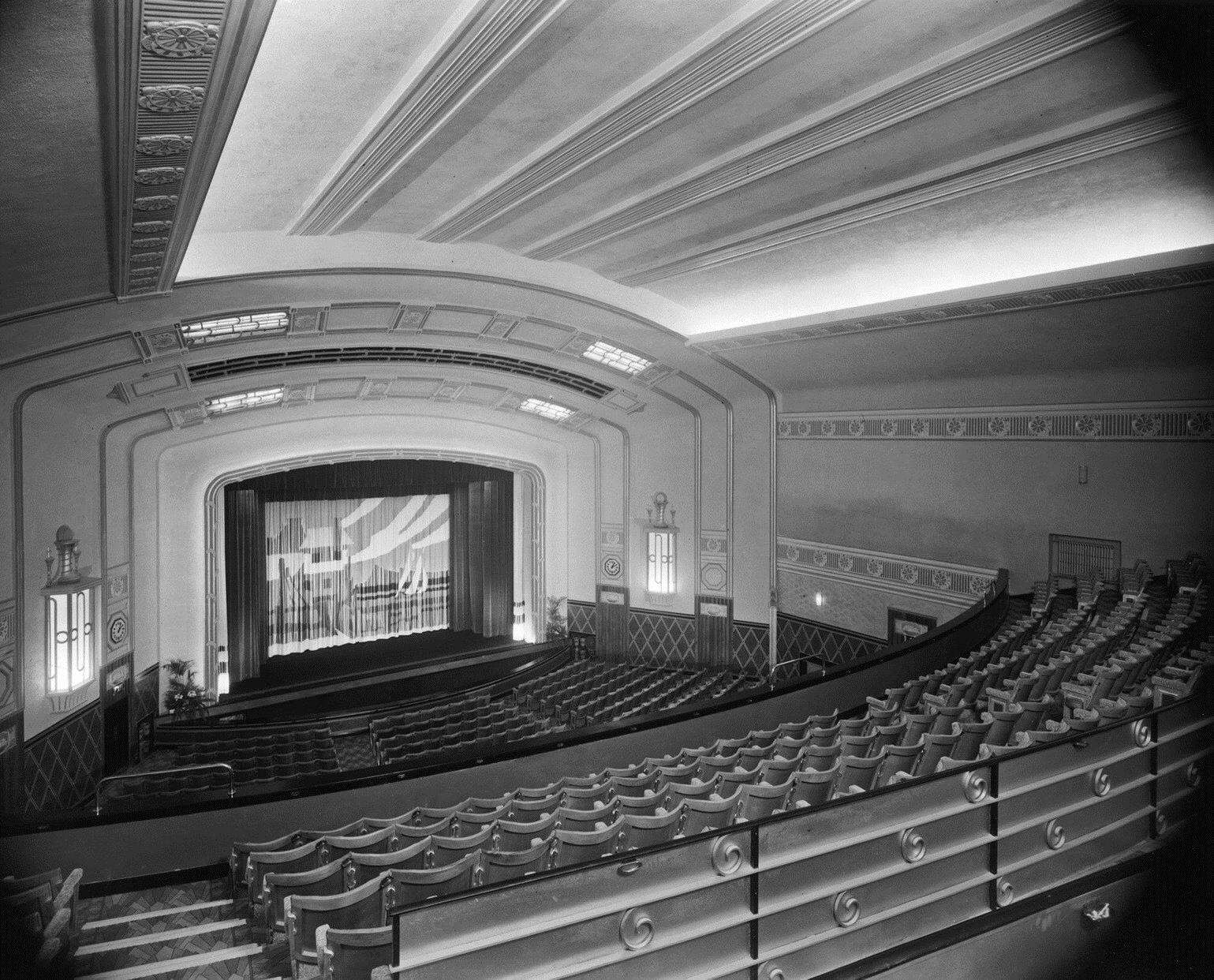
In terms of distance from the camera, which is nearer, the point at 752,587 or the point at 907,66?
the point at 907,66

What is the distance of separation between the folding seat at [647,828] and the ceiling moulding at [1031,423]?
26.1ft

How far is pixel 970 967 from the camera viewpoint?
2.85m

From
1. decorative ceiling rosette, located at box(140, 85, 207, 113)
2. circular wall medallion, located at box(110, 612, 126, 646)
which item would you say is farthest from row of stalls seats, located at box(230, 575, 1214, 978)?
circular wall medallion, located at box(110, 612, 126, 646)

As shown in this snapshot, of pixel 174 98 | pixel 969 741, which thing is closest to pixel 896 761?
pixel 969 741

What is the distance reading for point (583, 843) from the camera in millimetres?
3682

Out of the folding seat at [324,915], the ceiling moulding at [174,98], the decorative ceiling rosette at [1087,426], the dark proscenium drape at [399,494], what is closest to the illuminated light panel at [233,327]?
the ceiling moulding at [174,98]

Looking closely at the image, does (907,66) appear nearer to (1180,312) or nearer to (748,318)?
(1180,312)

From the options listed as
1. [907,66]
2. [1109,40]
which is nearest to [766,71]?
[907,66]

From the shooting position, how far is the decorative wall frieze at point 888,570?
1116 cm

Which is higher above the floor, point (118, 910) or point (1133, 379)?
point (1133, 379)

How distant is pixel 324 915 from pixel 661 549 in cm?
1282

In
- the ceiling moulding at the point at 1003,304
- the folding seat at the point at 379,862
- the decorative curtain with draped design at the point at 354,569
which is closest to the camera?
the folding seat at the point at 379,862

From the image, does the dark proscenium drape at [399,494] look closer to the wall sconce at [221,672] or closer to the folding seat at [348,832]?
the wall sconce at [221,672]

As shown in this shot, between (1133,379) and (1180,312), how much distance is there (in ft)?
5.48
